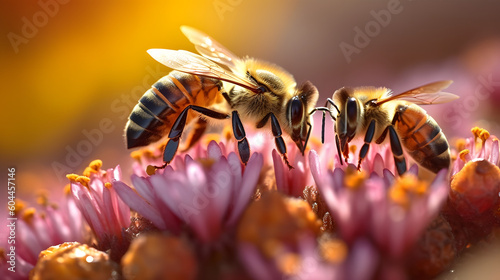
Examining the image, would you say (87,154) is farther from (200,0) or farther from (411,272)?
(411,272)

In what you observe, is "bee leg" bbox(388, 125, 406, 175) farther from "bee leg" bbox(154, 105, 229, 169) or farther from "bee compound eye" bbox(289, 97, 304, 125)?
"bee leg" bbox(154, 105, 229, 169)

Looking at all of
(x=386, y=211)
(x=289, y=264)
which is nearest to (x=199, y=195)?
(x=289, y=264)

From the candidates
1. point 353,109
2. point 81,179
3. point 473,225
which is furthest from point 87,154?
point 473,225

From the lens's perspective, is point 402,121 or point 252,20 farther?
point 252,20

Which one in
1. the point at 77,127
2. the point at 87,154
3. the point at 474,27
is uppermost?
the point at 77,127

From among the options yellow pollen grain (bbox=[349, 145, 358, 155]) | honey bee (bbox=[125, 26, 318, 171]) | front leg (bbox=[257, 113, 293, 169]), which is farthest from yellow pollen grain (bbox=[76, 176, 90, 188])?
yellow pollen grain (bbox=[349, 145, 358, 155])

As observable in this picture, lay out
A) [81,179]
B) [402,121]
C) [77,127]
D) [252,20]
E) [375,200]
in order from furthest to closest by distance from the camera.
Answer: [252,20] → [77,127] → [402,121] → [81,179] → [375,200]

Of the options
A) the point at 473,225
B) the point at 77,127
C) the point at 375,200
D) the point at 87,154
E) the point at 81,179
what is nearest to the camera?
the point at 375,200

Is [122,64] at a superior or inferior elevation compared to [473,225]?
superior
